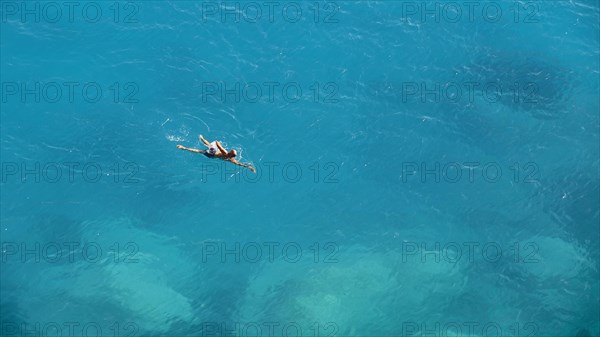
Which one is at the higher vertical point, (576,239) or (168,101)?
(168,101)

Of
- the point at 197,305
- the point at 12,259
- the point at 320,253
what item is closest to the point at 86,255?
Result: the point at 12,259

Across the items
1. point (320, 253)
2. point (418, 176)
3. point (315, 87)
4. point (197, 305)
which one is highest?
point (315, 87)

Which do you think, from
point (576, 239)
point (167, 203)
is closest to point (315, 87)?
point (167, 203)

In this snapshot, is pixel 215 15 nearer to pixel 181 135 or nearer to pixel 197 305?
pixel 181 135

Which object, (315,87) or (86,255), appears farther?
(315,87)

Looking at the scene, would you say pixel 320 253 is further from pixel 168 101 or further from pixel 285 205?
pixel 168 101

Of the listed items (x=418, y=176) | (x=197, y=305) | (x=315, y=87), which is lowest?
(x=197, y=305)
